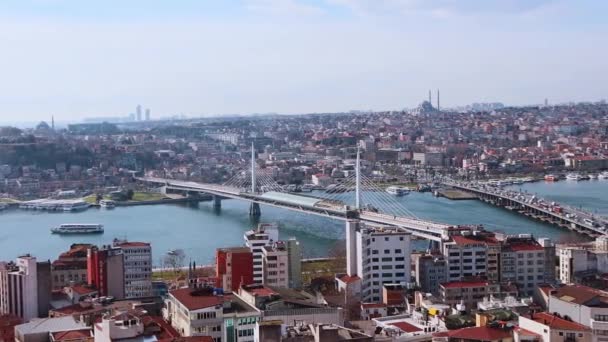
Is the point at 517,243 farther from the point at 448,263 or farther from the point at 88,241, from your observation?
the point at 88,241

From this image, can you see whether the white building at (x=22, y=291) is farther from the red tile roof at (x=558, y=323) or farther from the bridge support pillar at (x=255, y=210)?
the bridge support pillar at (x=255, y=210)

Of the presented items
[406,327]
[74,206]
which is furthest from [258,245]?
[74,206]

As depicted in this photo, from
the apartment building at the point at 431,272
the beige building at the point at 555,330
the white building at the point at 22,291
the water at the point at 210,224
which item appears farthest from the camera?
the water at the point at 210,224

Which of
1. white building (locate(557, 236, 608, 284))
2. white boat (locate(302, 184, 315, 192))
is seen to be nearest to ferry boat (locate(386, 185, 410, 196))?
white boat (locate(302, 184, 315, 192))

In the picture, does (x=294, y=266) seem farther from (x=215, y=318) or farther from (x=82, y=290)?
(x=215, y=318)

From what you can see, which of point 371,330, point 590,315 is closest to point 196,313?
point 371,330

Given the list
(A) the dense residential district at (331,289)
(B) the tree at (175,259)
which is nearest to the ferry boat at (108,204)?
(A) the dense residential district at (331,289)

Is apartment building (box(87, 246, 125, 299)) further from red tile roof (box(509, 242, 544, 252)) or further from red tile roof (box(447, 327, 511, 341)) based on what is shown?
red tile roof (box(447, 327, 511, 341))
